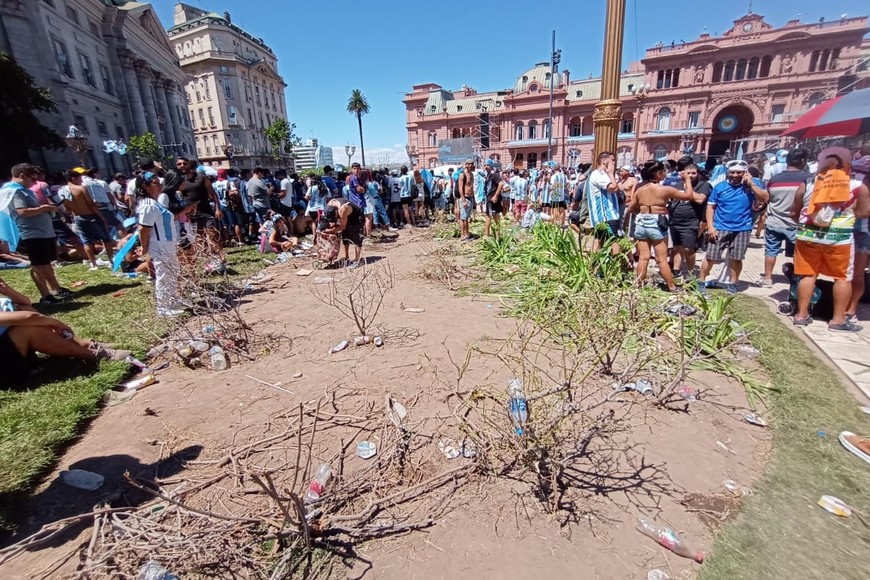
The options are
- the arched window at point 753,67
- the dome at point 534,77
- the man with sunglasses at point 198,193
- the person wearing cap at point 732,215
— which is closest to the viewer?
the person wearing cap at point 732,215

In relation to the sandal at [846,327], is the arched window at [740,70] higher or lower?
higher

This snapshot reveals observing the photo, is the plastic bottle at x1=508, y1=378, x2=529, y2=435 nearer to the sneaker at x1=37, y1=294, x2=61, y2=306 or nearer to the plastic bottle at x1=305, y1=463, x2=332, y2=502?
the plastic bottle at x1=305, y1=463, x2=332, y2=502

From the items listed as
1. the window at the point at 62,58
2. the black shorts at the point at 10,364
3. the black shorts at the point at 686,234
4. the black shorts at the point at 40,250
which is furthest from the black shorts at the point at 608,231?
the window at the point at 62,58

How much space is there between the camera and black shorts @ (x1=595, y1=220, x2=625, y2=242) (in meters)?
5.92

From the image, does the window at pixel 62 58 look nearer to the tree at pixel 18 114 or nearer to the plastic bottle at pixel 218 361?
the tree at pixel 18 114

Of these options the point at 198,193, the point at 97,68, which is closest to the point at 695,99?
the point at 198,193

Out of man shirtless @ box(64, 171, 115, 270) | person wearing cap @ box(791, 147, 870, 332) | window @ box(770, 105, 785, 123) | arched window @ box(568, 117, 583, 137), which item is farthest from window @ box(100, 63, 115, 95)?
window @ box(770, 105, 785, 123)

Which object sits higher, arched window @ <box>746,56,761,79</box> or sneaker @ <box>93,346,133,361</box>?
arched window @ <box>746,56,761,79</box>

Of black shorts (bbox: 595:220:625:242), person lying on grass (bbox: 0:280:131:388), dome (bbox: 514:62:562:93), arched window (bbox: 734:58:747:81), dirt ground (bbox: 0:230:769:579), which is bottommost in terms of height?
dirt ground (bbox: 0:230:769:579)

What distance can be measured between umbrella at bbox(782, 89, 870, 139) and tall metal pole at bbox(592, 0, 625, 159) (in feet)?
11.3

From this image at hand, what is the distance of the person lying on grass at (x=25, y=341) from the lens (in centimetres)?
338

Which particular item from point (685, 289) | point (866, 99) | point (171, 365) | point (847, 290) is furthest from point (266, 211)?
point (866, 99)

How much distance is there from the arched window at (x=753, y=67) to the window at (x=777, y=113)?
3876 mm

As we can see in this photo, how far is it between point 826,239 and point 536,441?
4075 millimetres
